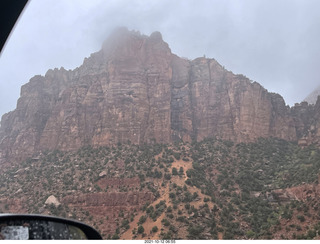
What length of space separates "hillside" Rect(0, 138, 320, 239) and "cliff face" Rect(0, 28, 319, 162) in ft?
11.6

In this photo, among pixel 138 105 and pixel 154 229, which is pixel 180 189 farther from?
pixel 138 105

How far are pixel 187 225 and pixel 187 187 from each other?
25.8 ft

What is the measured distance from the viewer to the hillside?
2955cm

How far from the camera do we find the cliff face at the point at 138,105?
52.6 m

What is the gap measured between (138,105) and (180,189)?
21186mm

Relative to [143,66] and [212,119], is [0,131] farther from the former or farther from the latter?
[212,119]

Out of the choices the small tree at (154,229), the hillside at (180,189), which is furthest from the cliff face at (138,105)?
the small tree at (154,229)

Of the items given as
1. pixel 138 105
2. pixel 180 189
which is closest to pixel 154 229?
pixel 180 189

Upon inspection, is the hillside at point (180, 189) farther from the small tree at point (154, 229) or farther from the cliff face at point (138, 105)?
the cliff face at point (138, 105)

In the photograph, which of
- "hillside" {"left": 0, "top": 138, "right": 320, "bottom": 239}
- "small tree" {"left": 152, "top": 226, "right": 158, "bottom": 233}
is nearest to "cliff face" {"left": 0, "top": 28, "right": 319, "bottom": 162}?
"hillside" {"left": 0, "top": 138, "right": 320, "bottom": 239}

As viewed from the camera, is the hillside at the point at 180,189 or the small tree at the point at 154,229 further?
the small tree at the point at 154,229

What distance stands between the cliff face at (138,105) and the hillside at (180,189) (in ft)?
11.6

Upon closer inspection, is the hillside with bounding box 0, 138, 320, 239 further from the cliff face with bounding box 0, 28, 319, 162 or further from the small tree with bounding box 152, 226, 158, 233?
the cliff face with bounding box 0, 28, 319, 162

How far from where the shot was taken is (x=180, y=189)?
3659 cm
